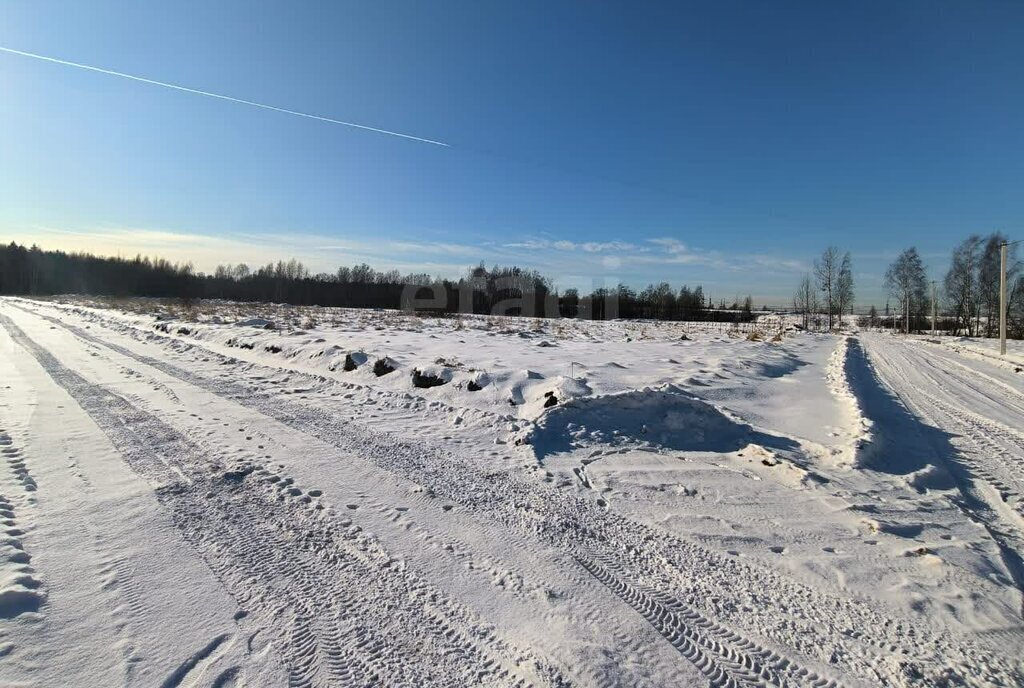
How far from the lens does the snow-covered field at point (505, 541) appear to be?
7.95ft

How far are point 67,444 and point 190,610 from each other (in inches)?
172

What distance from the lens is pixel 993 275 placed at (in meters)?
39.2

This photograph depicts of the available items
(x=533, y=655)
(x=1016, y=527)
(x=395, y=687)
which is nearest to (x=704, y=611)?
(x=533, y=655)

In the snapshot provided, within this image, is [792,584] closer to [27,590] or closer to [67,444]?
[27,590]

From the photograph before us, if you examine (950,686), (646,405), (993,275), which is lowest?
(950,686)

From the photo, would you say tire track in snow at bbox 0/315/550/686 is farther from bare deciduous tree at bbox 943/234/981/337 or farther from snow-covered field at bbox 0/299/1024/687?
bare deciduous tree at bbox 943/234/981/337

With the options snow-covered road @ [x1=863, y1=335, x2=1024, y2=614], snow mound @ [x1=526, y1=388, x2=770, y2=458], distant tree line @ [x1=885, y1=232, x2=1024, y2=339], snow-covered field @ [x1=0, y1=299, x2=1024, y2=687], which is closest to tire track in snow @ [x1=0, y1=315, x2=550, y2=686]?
snow-covered field @ [x1=0, y1=299, x2=1024, y2=687]

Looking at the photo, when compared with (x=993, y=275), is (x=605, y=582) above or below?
below

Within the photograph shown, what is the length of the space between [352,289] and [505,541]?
78.5m

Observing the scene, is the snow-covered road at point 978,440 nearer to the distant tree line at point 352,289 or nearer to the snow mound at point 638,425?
the snow mound at point 638,425

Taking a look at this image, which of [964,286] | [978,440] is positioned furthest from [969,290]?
[978,440]

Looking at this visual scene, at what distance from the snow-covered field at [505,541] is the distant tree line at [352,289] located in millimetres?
49991

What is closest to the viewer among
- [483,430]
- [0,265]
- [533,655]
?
[533,655]

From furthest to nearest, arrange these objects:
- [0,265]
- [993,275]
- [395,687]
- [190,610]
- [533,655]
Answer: [0,265], [993,275], [190,610], [533,655], [395,687]
